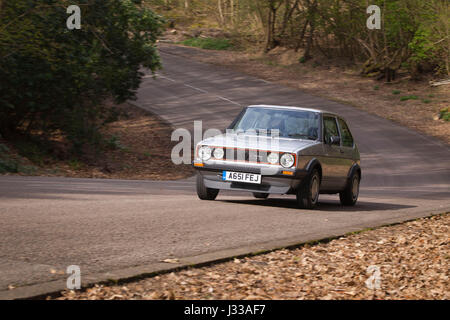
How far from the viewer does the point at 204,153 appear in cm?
1125

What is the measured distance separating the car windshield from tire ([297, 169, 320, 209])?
2.78 ft

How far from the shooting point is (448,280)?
625cm

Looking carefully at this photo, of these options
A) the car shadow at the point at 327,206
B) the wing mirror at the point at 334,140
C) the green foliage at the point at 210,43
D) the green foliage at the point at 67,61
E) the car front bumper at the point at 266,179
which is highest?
the green foliage at the point at 210,43

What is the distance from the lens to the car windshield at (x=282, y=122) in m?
12.0

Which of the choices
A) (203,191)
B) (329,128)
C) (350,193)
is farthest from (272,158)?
(350,193)

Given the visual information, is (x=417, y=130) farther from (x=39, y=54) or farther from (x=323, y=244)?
(x=323, y=244)

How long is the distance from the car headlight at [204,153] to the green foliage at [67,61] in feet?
28.8

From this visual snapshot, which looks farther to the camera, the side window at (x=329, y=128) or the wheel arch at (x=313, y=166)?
the side window at (x=329, y=128)

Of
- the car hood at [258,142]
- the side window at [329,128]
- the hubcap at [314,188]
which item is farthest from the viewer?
the side window at [329,128]

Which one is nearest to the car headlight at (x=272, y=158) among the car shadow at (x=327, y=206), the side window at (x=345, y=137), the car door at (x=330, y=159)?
the car shadow at (x=327, y=206)

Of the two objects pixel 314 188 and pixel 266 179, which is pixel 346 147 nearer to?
pixel 314 188

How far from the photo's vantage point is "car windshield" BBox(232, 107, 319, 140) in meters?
12.0

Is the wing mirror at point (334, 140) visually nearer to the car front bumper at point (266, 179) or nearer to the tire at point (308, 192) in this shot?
the tire at point (308, 192)
